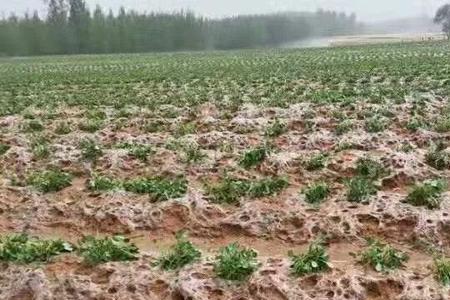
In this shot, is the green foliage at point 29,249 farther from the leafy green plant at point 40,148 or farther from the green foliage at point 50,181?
the leafy green plant at point 40,148

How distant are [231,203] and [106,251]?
7.13ft

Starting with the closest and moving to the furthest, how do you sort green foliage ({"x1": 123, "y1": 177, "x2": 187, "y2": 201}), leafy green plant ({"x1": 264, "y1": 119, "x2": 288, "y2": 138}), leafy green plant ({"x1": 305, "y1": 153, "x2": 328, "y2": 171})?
green foliage ({"x1": 123, "y1": 177, "x2": 187, "y2": 201}) < leafy green plant ({"x1": 305, "y1": 153, "x2": 328, "y2": 171}) < leafy green plant ({"x1": 264, "y1": 119, "x2": 288, "y2": 138})

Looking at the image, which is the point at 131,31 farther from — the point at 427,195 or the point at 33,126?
the point at 427,195

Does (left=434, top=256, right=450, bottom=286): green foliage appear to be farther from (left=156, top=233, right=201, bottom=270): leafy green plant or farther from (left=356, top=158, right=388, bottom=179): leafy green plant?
(left=356, top=158, right=388, bottom=179): leafy green plant

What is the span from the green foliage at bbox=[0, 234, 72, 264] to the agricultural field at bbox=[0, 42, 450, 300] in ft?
0.05

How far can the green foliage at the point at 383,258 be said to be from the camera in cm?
605

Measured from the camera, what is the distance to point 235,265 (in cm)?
603

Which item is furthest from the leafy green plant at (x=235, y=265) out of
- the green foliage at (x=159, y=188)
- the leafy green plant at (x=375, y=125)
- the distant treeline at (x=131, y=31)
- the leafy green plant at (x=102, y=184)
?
the distant treeline at (x=131, y=31)

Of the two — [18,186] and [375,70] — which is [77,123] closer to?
[18,186]

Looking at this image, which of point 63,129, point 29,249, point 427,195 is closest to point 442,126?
point 427,195

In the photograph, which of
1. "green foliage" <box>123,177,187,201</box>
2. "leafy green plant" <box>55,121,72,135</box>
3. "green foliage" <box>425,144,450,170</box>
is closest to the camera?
"green foliage" <box>123,177,187,201</box>

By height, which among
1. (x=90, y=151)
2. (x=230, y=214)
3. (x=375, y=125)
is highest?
(x=375, y=125)

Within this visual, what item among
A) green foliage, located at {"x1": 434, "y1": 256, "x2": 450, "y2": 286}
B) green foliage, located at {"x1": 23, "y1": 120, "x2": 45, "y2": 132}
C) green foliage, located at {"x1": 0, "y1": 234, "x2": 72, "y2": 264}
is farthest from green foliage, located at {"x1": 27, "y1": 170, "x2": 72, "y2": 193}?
green foliage, located at {"x1": 434, "y1": 256, "x2": 450, "y2": 286}

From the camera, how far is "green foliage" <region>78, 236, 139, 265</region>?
21.1ft
